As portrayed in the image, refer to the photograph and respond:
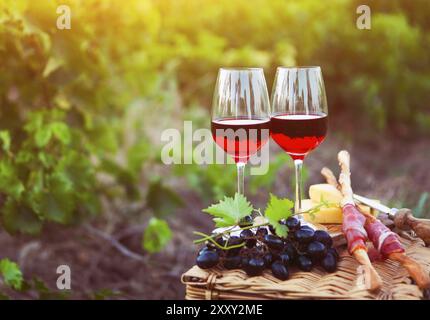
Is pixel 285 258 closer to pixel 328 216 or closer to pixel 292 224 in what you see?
pixel 292 224

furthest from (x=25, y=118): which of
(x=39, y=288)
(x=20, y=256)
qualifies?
(x=39, y=288)

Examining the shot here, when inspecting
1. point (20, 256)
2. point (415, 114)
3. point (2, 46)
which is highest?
point (2, 46)

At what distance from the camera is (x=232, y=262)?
1.69 metres

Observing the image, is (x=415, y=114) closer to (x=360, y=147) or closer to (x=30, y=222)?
(x=360, y=147)

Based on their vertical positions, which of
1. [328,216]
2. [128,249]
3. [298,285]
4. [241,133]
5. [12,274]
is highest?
[241,133]

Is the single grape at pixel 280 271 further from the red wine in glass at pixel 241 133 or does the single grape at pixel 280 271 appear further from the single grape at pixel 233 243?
the red wine in glass at pixel 241 133

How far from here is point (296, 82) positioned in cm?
182

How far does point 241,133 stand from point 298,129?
151 mm

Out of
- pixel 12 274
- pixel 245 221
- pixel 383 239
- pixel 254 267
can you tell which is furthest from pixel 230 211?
pixel 12 274

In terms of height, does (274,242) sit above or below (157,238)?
above

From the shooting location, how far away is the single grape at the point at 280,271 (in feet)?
5.37

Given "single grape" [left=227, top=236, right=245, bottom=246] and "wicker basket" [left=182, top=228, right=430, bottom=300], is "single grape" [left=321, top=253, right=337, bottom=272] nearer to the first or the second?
"wicker basket" [left=182, top=228, right=430, bottom=300]

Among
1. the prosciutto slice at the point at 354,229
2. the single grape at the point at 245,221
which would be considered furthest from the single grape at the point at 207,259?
the prosciutto slice at the point at 354,229
